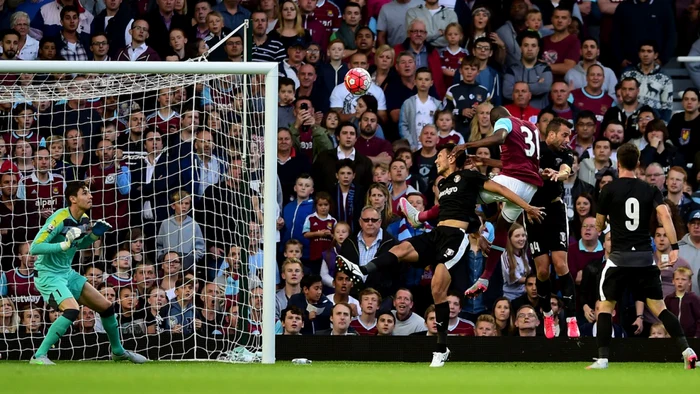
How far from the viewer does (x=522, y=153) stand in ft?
43.8

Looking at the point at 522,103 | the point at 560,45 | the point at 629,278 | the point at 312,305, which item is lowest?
the point at 312,305

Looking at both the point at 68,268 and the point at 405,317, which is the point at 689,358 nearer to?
the point at 405,317

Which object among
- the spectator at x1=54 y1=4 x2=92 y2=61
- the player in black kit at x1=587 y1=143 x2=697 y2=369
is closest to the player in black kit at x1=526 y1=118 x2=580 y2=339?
the player in black kit at x1=587 y1=143 x2=697 y2=369

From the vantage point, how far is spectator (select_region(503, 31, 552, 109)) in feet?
59.1

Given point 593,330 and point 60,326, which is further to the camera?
point 593,330

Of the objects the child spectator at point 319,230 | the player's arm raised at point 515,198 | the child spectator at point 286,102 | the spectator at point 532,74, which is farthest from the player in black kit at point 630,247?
the child spectator at point 286,102

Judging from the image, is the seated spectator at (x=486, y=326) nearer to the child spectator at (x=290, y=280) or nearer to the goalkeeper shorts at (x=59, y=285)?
the child spectator at (x=290, y=280)

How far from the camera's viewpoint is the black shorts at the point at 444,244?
12.8 m

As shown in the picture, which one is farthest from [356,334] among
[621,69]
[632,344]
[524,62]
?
[621,69]

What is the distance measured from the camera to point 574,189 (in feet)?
54.9

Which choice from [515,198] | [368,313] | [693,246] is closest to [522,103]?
[693,246]

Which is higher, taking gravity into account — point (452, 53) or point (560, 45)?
point (560, 45)

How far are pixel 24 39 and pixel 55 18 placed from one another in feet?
1.98

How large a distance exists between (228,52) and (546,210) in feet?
19.8
